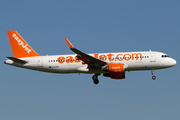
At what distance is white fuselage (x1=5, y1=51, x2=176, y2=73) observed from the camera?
46.5 meters

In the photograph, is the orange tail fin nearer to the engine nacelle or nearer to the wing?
the wing

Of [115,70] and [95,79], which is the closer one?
[115,70]

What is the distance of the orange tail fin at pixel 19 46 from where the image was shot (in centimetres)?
5156

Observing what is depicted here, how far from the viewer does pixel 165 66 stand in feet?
155

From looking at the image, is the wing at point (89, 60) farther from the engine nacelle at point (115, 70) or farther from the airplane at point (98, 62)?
the engine nacelle at point (115, 70)

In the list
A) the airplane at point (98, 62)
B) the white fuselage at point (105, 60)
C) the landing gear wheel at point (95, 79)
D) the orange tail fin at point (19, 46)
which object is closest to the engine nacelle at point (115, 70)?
the airplane at point (98, 62)

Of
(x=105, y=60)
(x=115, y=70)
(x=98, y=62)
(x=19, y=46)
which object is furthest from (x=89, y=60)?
(x=19, y=46)

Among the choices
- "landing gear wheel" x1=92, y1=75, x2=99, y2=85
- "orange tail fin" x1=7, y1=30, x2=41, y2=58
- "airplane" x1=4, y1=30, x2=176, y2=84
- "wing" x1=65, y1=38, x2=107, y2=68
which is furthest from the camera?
"orange tail fin" x1=7, y1=30, x2=41, y2=58

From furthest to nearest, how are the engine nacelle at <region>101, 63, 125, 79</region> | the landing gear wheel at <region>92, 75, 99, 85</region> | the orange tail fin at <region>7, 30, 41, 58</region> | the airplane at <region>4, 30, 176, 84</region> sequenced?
1. the orange tail fin at <region>7, 30, 41, 58</region>
2. the landing gear wheel at <region>92, 75, 99, 85</region>
3. the airplane at <region>4, 30, 176, 84</region>
4. the engine nacelle at <region>101, 63, 125, 79</region>

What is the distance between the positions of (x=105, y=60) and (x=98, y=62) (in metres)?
1.45

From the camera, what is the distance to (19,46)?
5228cm

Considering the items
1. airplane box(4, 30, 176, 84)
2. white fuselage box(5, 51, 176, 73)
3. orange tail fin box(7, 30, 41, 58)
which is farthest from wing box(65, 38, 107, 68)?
orange tail fin box(7, 30, 41, 58)

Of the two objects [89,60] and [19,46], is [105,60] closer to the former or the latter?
[89,60]

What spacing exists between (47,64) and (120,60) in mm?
11316
